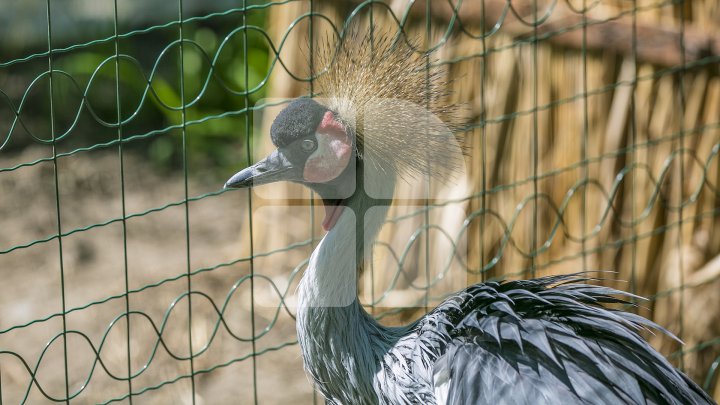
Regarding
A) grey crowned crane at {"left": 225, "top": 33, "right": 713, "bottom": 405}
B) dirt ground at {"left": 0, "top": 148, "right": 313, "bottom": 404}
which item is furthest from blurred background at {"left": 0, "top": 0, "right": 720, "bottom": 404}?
grey crowned crane at {"left": 225, "top": 33, "right": 713, "bottom": 405}

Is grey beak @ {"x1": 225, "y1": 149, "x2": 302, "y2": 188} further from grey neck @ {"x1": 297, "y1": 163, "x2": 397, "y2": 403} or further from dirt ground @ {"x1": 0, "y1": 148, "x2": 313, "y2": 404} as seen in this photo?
dirt ground @ {"x1": 0, "y1": 148, "x2": 313, "y2": 404}

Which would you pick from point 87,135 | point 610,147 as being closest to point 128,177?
point 87,135

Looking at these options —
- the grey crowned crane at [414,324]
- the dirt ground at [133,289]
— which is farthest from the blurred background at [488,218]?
the grey crowned crane at [414,324]

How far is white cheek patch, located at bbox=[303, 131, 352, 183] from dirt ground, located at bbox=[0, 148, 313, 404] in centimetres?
78

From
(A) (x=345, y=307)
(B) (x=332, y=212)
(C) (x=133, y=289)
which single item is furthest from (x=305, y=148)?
(C) (x=133, y=289)

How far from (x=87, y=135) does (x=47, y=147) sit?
23 centimetres

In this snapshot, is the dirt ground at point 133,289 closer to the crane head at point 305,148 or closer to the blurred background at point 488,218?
the blurred background at point 488,218

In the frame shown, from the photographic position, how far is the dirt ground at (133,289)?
3.29m

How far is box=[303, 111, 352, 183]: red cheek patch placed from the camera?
204 centimetres

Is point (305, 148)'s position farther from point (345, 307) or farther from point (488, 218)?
point (488, 218)

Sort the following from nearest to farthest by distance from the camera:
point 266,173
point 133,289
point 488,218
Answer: point 266,173, point 488,218, point 133,289

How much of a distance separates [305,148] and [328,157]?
0.05 meters

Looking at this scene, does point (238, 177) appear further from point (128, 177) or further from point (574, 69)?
point (128, 177)

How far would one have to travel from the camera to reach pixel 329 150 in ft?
6.70
